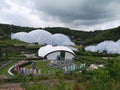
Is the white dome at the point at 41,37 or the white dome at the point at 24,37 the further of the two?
the white dome at the point at 24,37

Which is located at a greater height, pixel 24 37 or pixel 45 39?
pixel 24 37

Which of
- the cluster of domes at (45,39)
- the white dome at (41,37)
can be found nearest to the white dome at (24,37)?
the cluster of domes at (45,39)

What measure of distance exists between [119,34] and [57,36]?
33282 mm

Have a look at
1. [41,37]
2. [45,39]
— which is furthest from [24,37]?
[45,39]

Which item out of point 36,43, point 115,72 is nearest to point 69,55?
point 36,43

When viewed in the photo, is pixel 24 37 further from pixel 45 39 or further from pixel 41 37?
pixel 45 39

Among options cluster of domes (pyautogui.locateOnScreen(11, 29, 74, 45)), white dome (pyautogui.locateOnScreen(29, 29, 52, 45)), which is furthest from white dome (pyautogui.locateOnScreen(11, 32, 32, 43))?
white dome (pyautogui.locateOnScreen(29, 29, 52, 45))

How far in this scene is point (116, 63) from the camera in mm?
7070

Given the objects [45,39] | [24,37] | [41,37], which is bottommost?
[45,39]

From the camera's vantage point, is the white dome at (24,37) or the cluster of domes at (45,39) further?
the white dome at (24,37)

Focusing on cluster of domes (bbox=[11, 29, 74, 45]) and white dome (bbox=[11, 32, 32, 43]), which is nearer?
cluster of domes (bbox=[11, 29, 74, 45])

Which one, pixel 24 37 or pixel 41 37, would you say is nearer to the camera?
pixel 41 37

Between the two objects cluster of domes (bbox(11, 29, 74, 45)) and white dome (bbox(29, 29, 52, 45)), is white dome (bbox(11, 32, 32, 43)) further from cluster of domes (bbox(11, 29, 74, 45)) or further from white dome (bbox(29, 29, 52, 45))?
white dome (bbox(29, 29, 52, 45))

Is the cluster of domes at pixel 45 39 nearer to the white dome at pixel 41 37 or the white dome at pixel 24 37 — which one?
the white dome at pixel 41 37
